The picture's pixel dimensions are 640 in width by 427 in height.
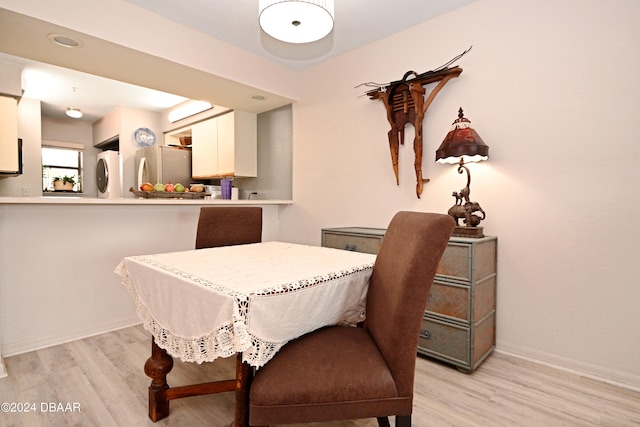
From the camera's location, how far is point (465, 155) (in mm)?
2100

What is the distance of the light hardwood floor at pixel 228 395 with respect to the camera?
60.2 inches

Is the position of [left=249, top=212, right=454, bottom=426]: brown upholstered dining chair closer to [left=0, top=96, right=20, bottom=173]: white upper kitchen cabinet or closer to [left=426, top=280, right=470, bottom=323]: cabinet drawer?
[left=426, top=280, right=470, bottom=323]: cabinet drawer

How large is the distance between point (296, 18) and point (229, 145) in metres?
2.51

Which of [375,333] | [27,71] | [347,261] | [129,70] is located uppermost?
[27,71]

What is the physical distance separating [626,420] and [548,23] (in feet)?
7.20

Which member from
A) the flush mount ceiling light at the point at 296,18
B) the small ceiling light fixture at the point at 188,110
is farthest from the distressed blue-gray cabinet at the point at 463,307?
the small ceiling light fixture at the point at 188,110

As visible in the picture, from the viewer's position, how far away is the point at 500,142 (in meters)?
2.24

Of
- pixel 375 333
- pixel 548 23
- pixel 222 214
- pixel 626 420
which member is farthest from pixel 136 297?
pixel 548 23

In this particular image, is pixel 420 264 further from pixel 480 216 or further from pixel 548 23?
pixel 548 23

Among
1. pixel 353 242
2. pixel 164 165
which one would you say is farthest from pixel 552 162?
pixel 164 165

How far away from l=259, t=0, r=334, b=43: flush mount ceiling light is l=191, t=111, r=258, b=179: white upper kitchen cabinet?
2.29m

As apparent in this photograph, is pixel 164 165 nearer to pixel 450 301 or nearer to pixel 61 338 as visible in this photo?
pixel 61 338

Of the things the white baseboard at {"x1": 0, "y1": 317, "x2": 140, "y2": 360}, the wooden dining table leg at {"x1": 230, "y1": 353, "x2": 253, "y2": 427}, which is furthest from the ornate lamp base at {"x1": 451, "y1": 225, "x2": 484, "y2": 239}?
the white baseboard at {"x1": 0, "y1": 317, "x2": 140, "y2": 360}

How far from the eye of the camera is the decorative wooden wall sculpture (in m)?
2.43
